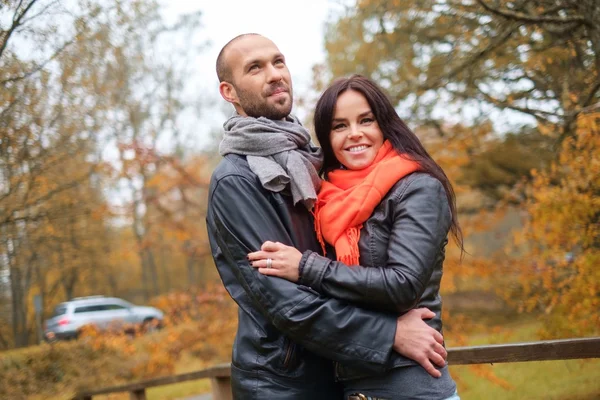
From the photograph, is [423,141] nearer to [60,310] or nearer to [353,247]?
[353,247]

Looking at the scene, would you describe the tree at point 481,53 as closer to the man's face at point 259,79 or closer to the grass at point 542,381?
the grass at point 542,381

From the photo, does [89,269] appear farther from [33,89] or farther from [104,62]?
[33,89]

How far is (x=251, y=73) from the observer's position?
2.32 metres

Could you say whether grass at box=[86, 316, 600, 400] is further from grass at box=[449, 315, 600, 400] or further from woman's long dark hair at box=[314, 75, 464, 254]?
woman's long dark hair at box=[314, 75, 464, 254]

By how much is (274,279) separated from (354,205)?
1.10 feet

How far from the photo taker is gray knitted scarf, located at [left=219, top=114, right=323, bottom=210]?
2.11m

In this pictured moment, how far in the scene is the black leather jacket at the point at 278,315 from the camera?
196 centimetres

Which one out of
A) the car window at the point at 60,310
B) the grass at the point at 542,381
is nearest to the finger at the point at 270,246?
the grass at the point at 542,381

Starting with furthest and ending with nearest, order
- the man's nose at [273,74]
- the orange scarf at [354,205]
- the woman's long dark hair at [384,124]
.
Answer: the man's nose at [273,74] → the woman's long dark hair at [384,124] → the orange scarf at [354,205]

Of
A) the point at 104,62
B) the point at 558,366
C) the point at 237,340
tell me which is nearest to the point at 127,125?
the point at 104,62


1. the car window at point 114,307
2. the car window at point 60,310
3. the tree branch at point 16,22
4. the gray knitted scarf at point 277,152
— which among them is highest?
the tree branch at point 16,22

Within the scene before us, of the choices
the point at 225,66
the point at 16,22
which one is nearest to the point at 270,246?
the point at 225,66

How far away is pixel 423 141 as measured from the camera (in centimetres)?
1144

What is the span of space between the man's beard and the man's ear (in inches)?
1.7
